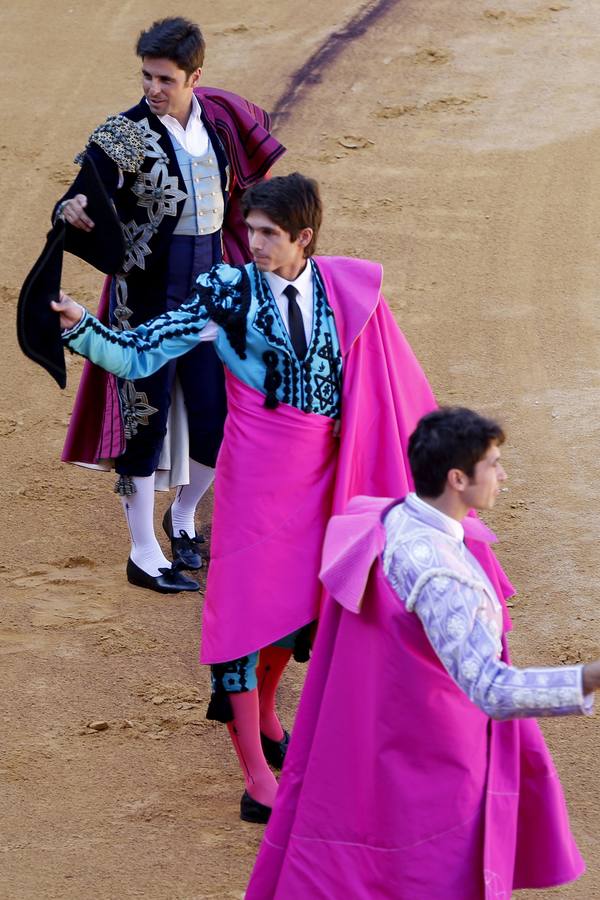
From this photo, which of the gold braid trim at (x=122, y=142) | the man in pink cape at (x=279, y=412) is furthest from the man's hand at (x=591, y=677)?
the gold braid trim at (x=122, y=142)

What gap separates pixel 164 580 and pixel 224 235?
131cm

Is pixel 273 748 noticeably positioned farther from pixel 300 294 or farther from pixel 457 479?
pixel 457 479

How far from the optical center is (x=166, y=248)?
5168mm

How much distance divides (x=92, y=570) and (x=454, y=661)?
127 inches

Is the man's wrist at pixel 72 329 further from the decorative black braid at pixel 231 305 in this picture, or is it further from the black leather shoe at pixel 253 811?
the black leather shoe at pixel 253 811

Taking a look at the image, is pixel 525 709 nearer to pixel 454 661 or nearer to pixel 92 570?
pixel 454 661

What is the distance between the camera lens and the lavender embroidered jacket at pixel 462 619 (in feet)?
9.20

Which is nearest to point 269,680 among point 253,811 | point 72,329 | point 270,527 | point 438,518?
point 253,811

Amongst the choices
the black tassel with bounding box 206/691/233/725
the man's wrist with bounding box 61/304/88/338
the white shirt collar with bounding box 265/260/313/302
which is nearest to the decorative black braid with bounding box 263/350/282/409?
the white shirt collar with bounding box 265/260/313/302

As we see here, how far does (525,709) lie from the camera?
2811 mm

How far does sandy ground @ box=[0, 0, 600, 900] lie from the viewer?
4453mm

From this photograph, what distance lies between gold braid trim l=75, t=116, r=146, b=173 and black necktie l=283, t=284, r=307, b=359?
120 cm

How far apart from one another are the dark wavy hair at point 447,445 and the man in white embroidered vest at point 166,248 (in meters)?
2.02

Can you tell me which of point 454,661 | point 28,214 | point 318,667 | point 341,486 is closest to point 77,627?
point 341,486
